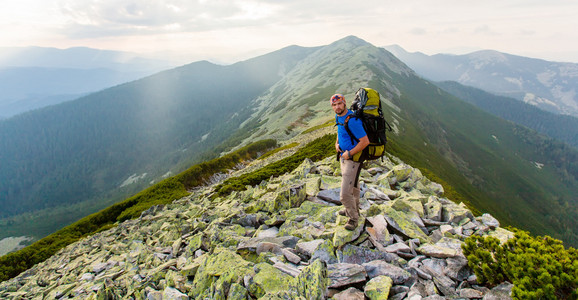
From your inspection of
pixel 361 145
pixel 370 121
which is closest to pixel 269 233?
pixel 361 145

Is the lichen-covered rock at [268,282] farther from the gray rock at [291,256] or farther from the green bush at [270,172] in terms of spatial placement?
the green bush at [270,172]

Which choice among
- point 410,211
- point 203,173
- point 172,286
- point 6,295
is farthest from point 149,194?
point 410,211

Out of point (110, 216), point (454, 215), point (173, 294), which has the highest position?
point (173, 294)

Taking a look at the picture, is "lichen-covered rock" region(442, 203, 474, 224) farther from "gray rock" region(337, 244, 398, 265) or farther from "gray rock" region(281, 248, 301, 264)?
"gray rock" region(281, 248, 301, 264)

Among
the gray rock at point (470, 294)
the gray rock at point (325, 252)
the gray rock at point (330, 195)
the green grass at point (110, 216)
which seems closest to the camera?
the gray rock at point (470, 294)

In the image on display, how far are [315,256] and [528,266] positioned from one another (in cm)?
580

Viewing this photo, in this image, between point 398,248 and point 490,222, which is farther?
point 490,222

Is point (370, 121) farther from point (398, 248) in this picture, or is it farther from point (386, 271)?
point (386, 271)

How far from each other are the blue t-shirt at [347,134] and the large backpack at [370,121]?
13 cm

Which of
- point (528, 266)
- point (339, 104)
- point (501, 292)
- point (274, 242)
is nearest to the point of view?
point (528, 266)

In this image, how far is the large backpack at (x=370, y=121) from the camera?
1030cm

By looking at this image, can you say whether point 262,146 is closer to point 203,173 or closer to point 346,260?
point 203,173

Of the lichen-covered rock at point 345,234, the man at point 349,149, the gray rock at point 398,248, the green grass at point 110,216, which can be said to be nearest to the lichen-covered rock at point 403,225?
the gray rock at point 398,248

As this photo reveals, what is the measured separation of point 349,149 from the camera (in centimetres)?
1059
